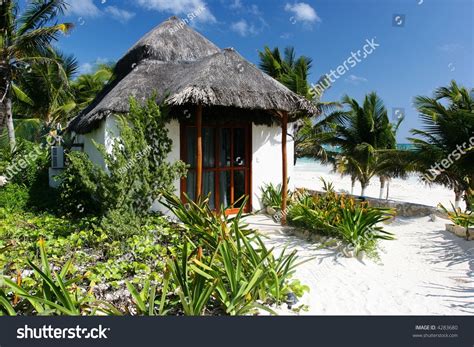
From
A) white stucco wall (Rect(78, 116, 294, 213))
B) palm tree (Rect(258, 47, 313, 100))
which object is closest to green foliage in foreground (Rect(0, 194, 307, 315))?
white stucco wall (Rect(78, 116, 294, 213))

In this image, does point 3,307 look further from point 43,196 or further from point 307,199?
point 43,196

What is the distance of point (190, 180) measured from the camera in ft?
22.8

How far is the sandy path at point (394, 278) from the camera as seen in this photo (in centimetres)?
335

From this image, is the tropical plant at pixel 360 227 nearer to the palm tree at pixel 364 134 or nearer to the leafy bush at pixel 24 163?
the palm tree at pixel 364 134

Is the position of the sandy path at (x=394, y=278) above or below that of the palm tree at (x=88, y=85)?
below

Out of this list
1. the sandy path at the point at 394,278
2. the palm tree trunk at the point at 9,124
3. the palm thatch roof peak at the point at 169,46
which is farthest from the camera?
the palm tree trunk at the point at 9,124

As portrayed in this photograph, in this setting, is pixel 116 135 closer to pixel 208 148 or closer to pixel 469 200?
pixel 208 148

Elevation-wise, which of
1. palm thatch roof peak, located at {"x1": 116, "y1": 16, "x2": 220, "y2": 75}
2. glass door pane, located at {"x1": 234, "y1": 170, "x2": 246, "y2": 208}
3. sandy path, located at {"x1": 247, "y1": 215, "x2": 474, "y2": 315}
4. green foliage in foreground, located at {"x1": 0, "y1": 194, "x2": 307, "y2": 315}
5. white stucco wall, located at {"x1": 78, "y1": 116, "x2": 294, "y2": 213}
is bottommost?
sandy path, located at {"x1": 247, "y1": 215, "x2": 474, "y2": 315}

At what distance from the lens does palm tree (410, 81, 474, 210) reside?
684cm

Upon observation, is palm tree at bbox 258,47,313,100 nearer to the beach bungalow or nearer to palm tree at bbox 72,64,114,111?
the beach bungalow

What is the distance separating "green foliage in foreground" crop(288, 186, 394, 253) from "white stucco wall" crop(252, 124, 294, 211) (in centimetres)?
153

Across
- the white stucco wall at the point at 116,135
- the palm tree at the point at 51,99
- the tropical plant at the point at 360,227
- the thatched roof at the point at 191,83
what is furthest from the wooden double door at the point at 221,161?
the palm tree at the point at 51,99

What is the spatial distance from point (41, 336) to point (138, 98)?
5353mm

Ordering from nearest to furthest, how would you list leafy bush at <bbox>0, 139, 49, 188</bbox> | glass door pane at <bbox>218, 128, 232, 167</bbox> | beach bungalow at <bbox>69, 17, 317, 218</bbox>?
1. beach bungalow at <bbox>69, 17, 317, 218</bbox>
2. glass door pane at <bbox>218, 128, 232, 167</bbox>
3. leafy bush at <bbox>0, 139, 49, 188</bbox>
